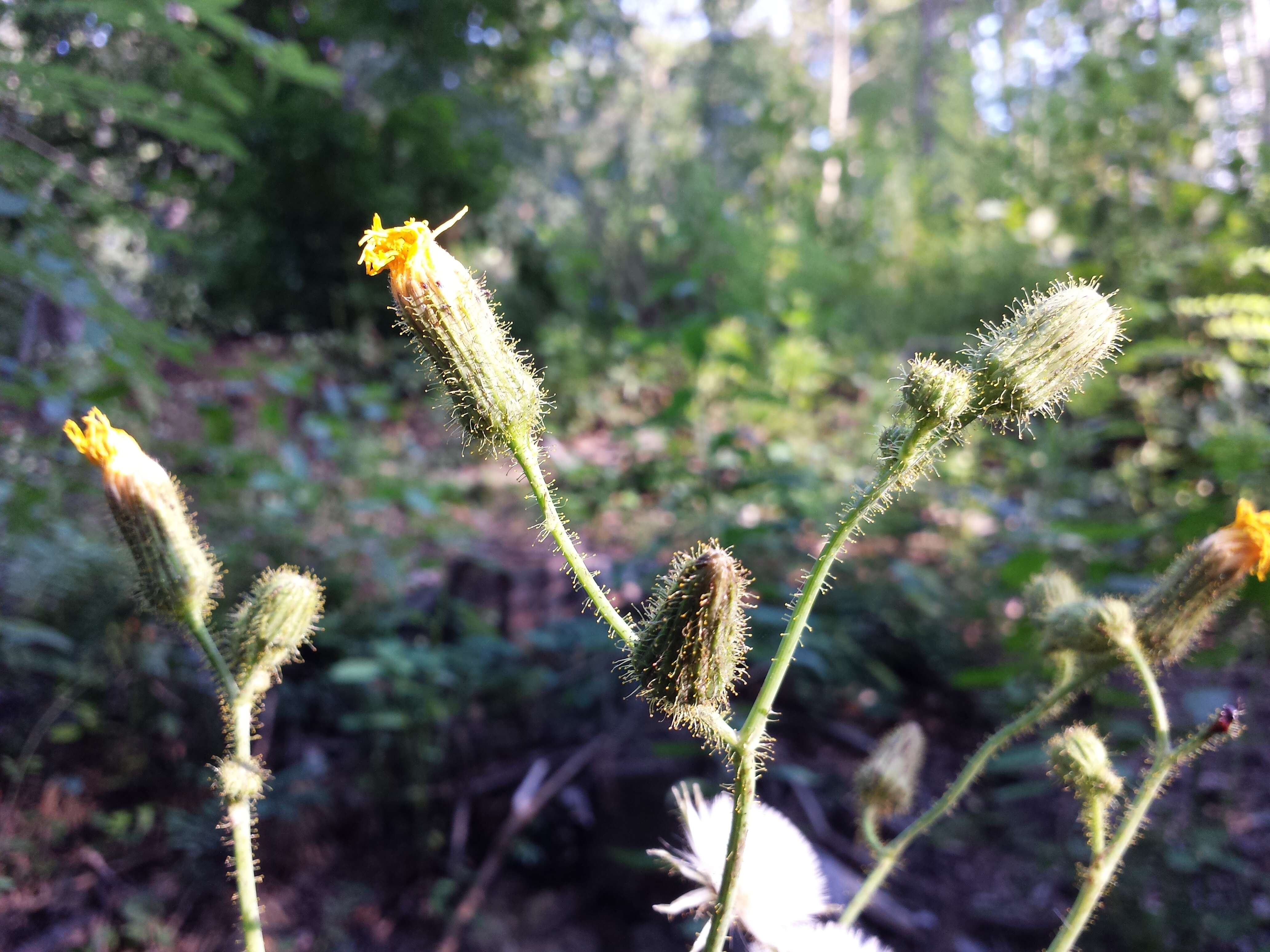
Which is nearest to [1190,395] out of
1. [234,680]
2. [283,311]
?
[234,680]

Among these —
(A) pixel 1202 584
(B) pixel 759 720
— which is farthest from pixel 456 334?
(A) pixel 1202 584

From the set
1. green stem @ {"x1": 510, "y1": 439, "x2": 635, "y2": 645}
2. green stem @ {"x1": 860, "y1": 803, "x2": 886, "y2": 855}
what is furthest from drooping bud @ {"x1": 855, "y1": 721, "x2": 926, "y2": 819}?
green stem @ {"x1": 510, "y1": 439, "x2": 635, "y2": 645}

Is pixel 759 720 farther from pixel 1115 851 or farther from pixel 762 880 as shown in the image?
pixel 1115 851

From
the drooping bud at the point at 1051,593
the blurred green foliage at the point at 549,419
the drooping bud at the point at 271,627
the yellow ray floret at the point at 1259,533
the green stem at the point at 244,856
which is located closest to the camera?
the green stem at the point at 244,856

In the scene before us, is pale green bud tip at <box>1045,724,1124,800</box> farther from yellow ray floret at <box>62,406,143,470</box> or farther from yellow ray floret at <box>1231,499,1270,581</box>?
yellow ray floret at <box>62,406,143,470</box>

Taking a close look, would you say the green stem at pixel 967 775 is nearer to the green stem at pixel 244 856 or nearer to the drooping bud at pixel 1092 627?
the drooping bud at pixel 1092 627

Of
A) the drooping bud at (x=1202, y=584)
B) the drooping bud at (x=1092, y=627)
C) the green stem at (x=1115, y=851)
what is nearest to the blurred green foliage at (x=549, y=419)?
the green stem at (x=1115, y=851)

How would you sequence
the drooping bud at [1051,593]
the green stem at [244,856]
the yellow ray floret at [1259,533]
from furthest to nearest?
the drooping bud at [1051,593] < the yellow ray floret at [1259,533] < the green stem at [244,856]

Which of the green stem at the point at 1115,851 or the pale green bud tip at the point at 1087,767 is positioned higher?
the pale green bud tip at the point at 1087,767
